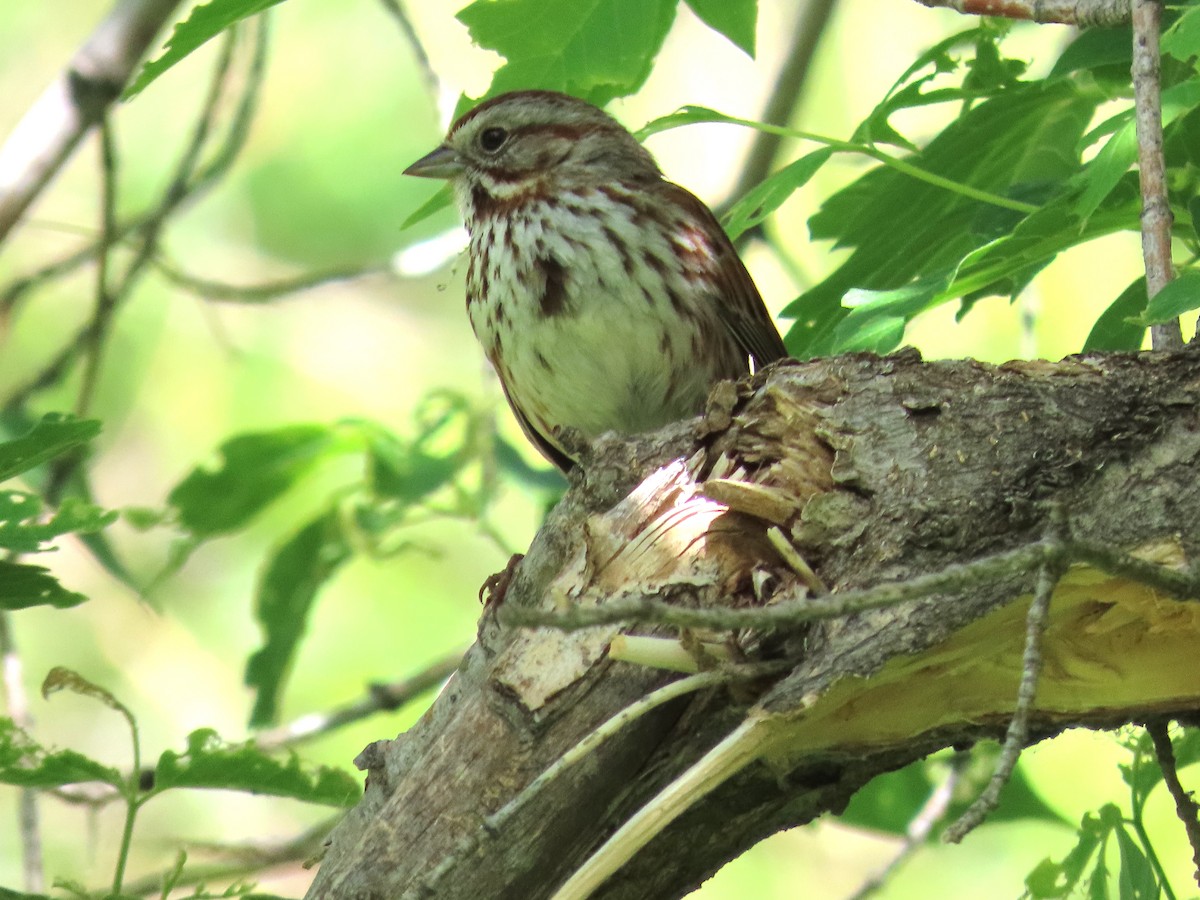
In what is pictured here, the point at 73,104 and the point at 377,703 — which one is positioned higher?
the point at 73,104

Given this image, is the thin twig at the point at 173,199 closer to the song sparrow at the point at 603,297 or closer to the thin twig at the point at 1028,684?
the song sparrow at the point at 603,297

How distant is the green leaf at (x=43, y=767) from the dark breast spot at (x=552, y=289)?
4.91 ft

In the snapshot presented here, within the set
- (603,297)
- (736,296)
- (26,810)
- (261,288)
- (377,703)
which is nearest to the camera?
Answer: (603,297)

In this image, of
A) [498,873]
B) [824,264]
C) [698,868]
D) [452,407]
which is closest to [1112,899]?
[698,868]

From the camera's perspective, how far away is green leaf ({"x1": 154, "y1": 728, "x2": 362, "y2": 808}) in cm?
242

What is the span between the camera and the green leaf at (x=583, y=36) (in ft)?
9.53

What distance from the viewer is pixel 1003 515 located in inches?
84.8

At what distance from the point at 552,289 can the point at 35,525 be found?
1.54 meters

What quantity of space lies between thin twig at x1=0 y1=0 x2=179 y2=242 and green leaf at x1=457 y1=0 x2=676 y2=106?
1711 mm

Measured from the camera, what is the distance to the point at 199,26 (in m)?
2.63

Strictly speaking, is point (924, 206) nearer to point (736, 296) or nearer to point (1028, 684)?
point (736, 296)

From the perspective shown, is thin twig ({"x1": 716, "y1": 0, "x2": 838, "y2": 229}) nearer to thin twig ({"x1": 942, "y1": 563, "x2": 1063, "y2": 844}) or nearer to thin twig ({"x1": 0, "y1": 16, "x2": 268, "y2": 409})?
thin twig ({"x1": 0, "y1": 16, "x2": 268, "y2": 409})

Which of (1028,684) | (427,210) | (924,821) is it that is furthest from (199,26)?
(924,821)

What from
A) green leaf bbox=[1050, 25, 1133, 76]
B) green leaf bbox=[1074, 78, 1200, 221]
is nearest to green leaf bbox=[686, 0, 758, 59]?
green leaf bbox=[1050, 25, 1133, 76]
